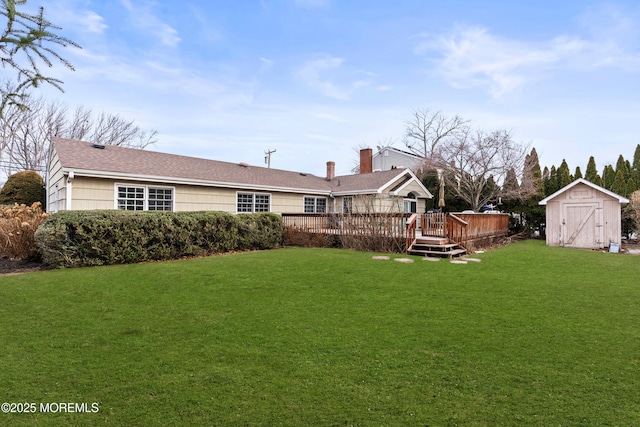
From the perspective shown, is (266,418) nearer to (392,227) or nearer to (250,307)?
(250,307)

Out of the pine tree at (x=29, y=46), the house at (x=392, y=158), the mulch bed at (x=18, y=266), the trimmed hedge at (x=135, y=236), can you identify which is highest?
the house at (x=392, y=158)

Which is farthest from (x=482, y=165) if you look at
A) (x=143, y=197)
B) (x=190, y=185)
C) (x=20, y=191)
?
(x=20, y=191)

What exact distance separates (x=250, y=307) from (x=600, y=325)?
4734 millimetres

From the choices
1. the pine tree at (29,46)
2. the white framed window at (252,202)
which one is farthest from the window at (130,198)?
the pine tree at (29,46)

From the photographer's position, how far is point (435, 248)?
11250 mm

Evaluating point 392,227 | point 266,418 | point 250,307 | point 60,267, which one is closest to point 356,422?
point 266,418

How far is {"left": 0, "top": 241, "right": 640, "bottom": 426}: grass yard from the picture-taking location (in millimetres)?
2555

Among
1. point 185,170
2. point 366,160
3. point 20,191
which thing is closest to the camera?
point 185,170

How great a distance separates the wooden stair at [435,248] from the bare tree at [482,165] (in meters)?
10.3

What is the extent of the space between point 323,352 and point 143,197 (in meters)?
11.9

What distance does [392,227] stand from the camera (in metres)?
12.2

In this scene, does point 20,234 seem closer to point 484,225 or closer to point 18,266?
point 18,266

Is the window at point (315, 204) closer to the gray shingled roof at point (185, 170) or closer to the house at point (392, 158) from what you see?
the gray shingled roof at point (185, 170)

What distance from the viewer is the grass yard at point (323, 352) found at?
2555 mm
